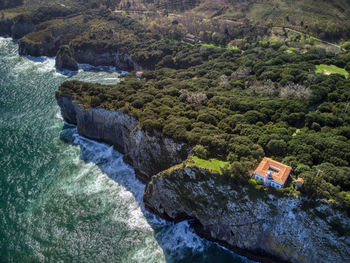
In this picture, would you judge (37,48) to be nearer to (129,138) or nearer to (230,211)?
(129,138)

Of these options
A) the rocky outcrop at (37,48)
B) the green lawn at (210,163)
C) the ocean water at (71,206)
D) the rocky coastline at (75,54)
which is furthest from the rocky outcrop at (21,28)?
the green lawn at (210,163)

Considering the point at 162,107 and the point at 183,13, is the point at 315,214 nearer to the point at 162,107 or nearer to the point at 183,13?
the point at 162,107

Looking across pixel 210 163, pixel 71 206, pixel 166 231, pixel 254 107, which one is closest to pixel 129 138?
pixel 71 206

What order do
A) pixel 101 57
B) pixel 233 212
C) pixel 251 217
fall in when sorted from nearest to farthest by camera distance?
pixel 251 217
pixel 233 212
pixel 101 57

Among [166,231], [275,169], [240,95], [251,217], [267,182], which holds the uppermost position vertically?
[275,169]

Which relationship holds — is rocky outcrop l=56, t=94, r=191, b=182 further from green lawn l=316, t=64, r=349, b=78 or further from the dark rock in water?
green lawn l=316, t=64, r=349, b=78

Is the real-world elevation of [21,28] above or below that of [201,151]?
below

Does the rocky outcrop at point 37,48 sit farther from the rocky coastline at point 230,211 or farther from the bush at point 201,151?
the bush at point 201,151
